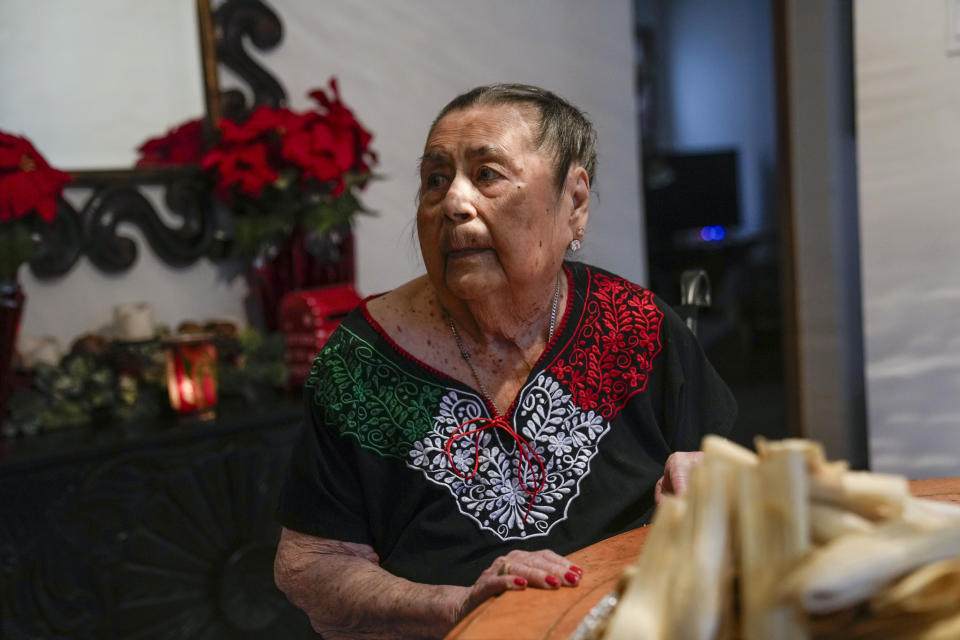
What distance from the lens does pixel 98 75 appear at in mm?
2455

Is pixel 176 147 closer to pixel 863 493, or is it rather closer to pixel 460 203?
pixel 460 203

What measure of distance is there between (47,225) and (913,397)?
2.85 meters

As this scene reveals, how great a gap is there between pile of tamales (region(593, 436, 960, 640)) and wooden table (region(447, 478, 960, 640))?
0.74ft

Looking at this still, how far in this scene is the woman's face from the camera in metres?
1.37

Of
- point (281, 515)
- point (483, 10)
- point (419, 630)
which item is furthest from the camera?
point (483, 10)

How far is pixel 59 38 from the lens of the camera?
2391mm

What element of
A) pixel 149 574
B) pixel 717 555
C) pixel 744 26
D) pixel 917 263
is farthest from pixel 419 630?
pixel 744 26

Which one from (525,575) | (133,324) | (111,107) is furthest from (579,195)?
(111,107)

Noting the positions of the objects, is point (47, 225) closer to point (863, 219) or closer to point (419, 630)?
point (419, 630)

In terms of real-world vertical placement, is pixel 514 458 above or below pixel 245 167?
below

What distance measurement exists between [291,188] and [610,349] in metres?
1.35

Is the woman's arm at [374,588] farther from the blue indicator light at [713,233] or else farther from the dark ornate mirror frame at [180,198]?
the blue indicator light at [713,233]

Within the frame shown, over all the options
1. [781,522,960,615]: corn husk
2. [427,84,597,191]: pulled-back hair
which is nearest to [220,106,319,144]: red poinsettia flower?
[427,84,597,191]: pulled-back hair

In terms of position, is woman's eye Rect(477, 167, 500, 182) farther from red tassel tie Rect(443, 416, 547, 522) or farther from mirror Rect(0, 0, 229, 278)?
mirror Rect(0, 0, 229, 278)
